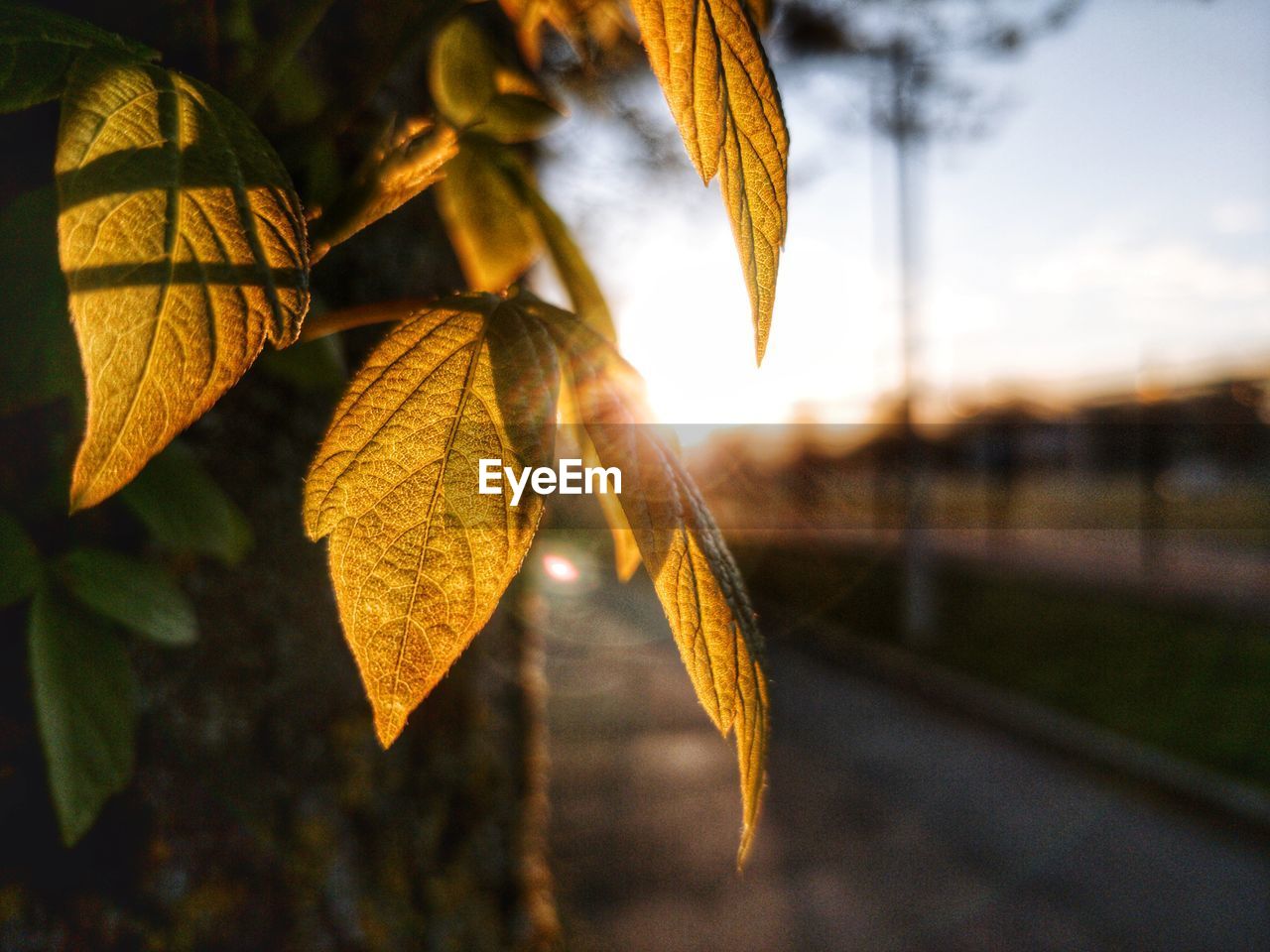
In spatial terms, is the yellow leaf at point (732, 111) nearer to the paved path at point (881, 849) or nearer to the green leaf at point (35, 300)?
the green leaf at point (35, 300)

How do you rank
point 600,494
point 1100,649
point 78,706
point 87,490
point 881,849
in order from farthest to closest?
point 1100,649, point 881,849, point 78,706, point 600,494, point 87,490

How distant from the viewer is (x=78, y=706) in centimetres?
42

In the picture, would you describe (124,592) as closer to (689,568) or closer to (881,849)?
(689,568)

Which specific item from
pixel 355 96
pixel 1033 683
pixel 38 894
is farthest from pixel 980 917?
pixel 355 96

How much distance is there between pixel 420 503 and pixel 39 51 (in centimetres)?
17

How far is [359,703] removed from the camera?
0.89 m

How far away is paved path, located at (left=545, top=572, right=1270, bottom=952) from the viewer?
3541mm

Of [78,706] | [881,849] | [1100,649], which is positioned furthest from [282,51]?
[1100,649]

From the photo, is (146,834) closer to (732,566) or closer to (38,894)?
(38,894)

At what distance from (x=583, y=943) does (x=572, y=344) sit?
357cm

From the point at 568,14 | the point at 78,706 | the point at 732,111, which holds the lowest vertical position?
the point at 78,706

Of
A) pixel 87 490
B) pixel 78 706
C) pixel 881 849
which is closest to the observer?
pixel 87 490

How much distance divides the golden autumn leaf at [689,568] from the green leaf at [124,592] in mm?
318

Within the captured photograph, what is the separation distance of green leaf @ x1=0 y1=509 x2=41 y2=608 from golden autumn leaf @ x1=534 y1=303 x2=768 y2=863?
0.34 meters
